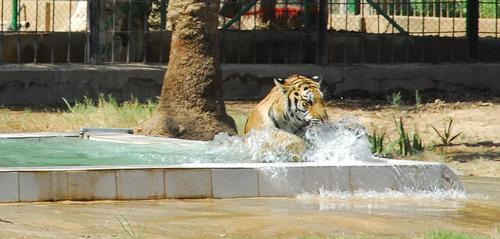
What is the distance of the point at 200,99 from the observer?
528 inches

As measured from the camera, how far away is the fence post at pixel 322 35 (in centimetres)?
1931

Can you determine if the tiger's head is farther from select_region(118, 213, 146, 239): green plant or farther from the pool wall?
select_region(118, 213, 146, 239): green plant

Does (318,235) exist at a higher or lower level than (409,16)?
lower

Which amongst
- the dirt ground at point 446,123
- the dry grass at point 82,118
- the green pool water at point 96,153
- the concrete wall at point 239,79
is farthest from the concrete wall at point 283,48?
the green pool water at point 96,153

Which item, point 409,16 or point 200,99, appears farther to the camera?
point 409,16

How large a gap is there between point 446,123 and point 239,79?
3734mm

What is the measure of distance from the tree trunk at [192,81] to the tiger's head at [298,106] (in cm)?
244

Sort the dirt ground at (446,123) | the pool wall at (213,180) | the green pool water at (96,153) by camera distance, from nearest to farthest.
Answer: the pool wall at (213,180), the green pool water at (96,153), the dirt ground at (446,123)

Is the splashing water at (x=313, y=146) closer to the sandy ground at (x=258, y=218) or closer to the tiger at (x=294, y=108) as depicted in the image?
the tiger at (x=294, y=108)

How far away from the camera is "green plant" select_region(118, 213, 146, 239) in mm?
7410

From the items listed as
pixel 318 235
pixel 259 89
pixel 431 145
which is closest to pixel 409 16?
pixel 259 89

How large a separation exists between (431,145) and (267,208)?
537 centimetres

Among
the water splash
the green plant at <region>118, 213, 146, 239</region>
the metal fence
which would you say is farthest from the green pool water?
the metal fence

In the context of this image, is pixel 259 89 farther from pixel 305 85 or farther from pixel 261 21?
pixel 305 85
